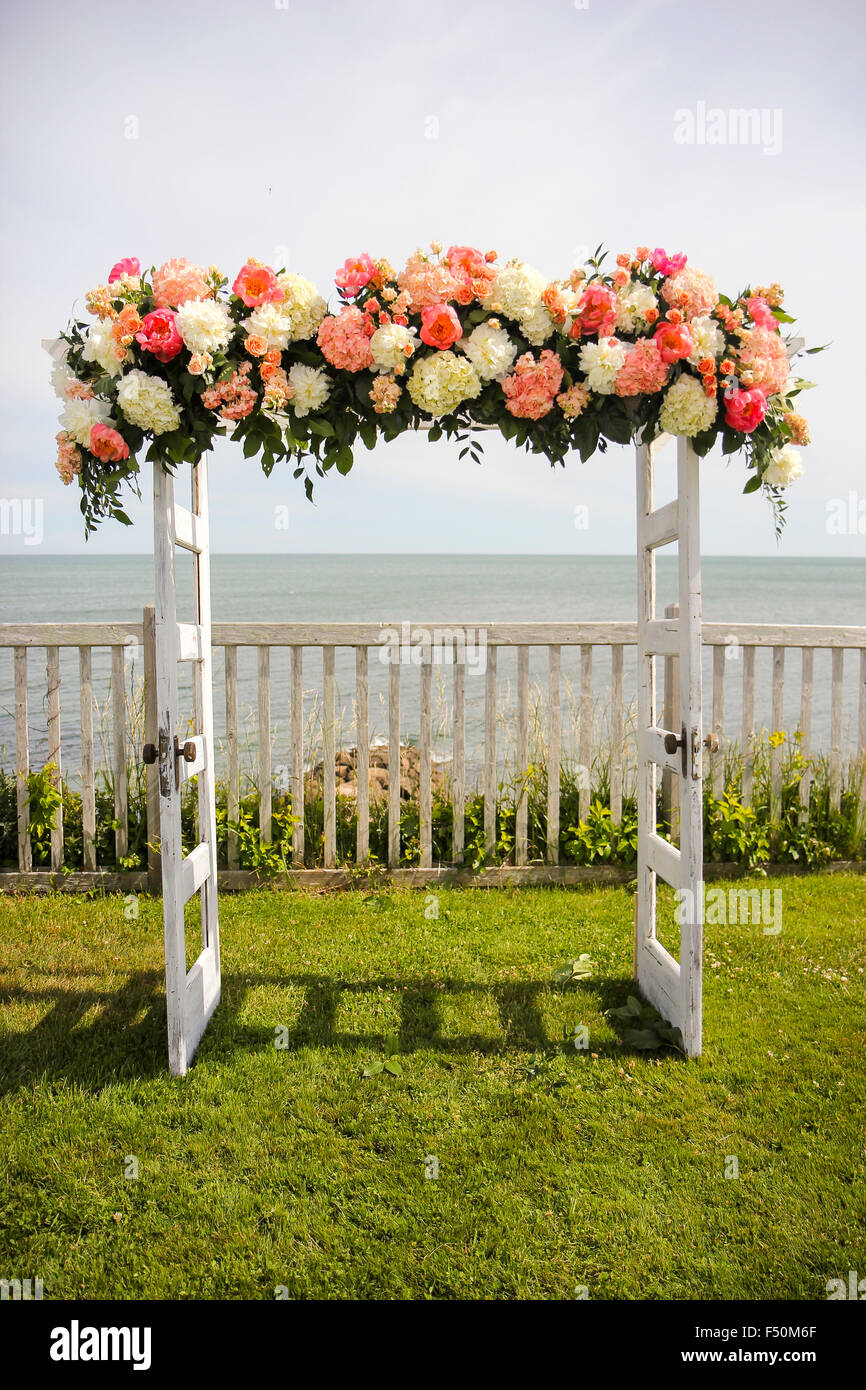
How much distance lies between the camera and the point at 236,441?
9.93ft

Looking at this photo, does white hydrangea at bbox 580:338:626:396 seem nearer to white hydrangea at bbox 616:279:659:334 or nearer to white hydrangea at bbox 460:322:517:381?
white hydrangea at bbox 616:279:659:334

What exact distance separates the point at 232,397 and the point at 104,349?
45cm

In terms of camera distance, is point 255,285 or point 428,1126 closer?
point 428,1126

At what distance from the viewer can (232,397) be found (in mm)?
2797

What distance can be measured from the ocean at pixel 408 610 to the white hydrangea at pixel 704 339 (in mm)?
2321

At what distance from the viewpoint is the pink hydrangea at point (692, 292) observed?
9.26 feet

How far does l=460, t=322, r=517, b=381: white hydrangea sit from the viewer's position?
2828mm

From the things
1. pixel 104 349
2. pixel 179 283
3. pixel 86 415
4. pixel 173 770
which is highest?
pixel 179 283

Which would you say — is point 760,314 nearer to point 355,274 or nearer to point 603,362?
point 603,362

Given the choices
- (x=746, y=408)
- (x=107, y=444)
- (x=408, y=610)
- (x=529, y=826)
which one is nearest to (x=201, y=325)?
(x=107, y=444)

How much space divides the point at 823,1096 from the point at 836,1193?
0.50m

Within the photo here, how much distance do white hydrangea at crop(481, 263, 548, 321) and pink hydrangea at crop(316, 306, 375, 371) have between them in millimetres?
434

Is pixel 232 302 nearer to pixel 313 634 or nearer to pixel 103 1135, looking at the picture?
pixel 313 634
